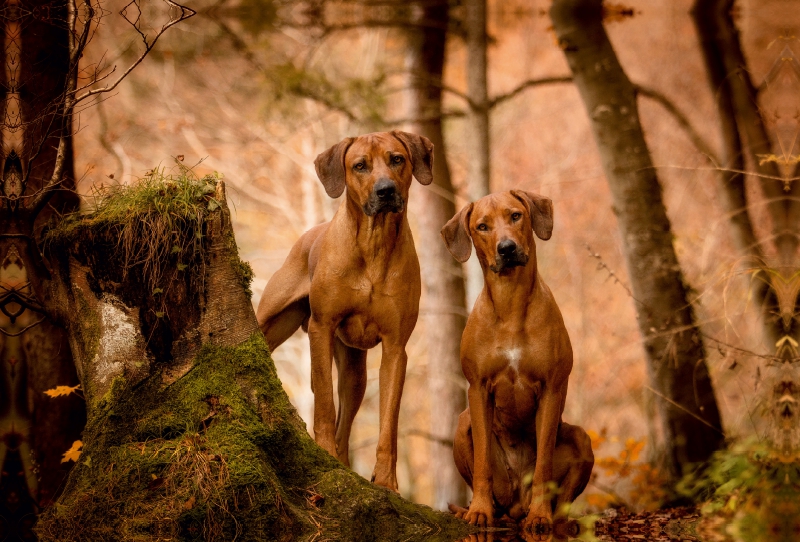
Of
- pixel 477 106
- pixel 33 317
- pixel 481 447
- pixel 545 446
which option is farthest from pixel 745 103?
pixel 33 317

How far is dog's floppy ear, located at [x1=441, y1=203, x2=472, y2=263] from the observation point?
17.7 feet

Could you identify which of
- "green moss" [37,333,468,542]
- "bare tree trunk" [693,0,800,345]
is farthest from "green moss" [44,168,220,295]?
"bare tree trunk" [693,0,800,345]

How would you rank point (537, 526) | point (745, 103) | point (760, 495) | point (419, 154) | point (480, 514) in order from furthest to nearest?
point (745, 103) < point (419, 154) < point (480, 514) < point (537, 526) < point (760, 495)

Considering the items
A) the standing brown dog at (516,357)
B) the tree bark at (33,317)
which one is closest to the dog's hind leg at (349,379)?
the standing brown dog at (516,357)

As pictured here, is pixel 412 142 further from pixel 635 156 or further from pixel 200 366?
pixel 635 156

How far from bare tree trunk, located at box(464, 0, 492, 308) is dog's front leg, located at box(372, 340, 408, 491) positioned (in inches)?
187

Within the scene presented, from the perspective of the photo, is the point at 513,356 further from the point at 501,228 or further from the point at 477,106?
the point at 477,106

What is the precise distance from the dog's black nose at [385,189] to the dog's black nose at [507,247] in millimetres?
810

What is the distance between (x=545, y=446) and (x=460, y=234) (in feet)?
4.85

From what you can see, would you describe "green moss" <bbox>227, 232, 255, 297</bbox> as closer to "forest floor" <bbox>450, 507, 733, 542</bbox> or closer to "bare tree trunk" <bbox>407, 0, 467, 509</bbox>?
"forest floor" <bbox>450, 507, 733, 542</bbox>

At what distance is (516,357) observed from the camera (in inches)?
204

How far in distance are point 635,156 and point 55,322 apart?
5.71 metres

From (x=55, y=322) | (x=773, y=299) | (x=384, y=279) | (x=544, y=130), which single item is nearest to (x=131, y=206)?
(x=55, y=322)

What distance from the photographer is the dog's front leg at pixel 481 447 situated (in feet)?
17.0
